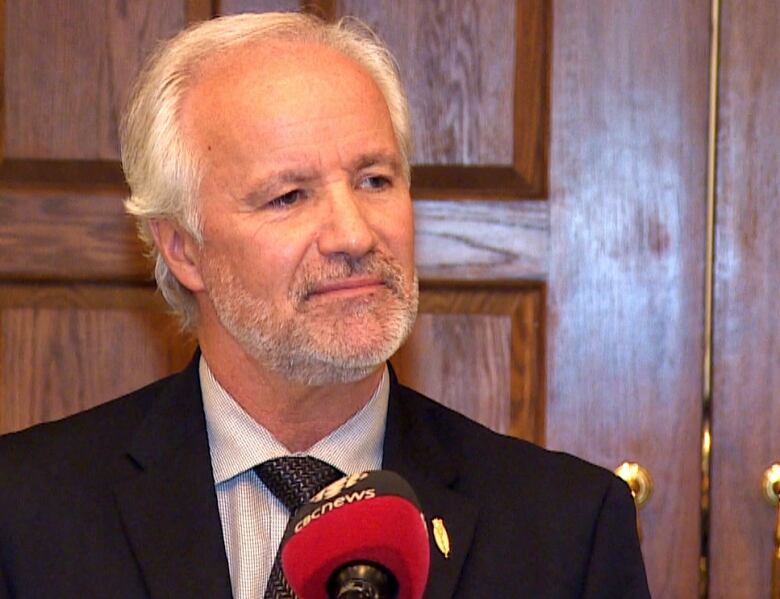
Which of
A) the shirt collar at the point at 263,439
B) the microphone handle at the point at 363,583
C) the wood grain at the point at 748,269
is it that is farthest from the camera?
the wood grain at the point at 748,269

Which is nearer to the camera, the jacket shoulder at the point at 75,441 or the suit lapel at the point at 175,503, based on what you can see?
the suit lapel at the point at 175,503

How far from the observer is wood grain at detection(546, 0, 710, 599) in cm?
223

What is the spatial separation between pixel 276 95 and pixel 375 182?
0.47ft

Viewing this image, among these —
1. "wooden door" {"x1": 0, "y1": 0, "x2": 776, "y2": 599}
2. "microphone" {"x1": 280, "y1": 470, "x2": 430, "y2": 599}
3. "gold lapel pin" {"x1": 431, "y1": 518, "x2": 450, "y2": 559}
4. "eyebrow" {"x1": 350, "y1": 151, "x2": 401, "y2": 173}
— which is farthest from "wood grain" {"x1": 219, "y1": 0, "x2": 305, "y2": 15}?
"microphone" {"x1": 280, "y1": 470, "x2": 430, "y2": 599}

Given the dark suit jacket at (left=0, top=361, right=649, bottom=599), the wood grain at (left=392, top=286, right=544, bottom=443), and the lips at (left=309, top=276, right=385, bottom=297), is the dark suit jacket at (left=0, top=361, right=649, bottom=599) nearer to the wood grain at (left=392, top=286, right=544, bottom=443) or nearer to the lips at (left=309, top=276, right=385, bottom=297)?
the lips at (left=309, top=276, right=385, bottom=297)

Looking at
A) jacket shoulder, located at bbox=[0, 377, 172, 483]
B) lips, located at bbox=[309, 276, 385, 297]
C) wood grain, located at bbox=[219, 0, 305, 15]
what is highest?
wood grain, located at bbox=[219, 0, 305, 15]

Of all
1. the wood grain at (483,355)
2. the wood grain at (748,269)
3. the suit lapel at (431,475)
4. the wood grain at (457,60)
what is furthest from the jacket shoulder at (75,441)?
the wood grain at (748,269)

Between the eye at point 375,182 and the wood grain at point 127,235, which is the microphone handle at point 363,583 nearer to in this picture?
the eye at point 375,182

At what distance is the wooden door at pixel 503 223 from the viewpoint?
2.23m

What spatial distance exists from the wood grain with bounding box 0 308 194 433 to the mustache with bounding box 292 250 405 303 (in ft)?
2.09

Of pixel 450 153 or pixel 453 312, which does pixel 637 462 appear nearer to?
pixel 453 312

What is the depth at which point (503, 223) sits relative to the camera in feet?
7.39

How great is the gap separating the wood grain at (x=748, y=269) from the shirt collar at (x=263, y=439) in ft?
2.03

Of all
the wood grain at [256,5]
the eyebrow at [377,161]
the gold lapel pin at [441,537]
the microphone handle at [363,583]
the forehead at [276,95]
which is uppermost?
the wood grain at [256,5]
